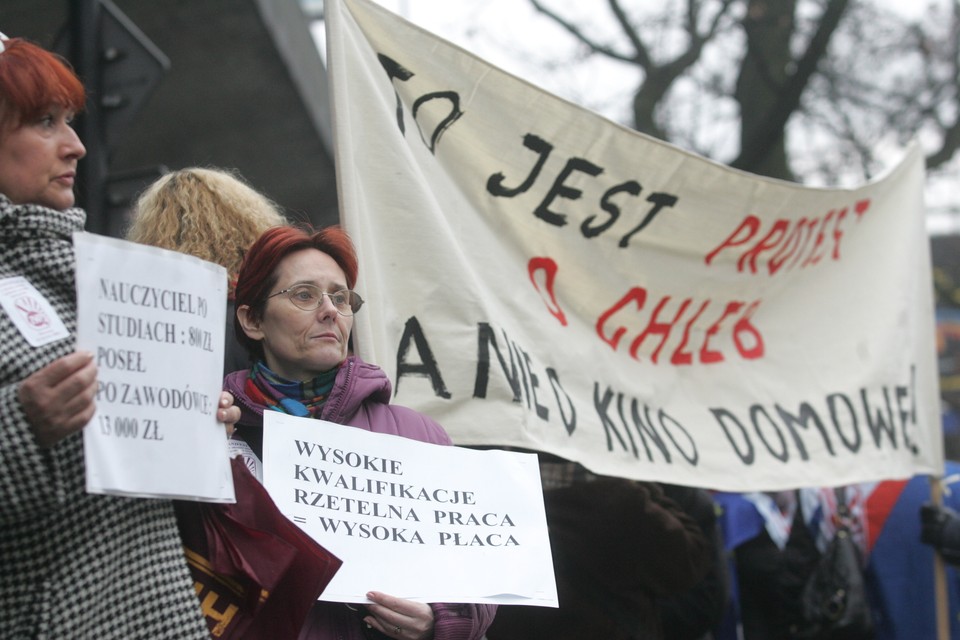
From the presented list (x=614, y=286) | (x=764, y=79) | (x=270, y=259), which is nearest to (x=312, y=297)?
(x=270, y=259)

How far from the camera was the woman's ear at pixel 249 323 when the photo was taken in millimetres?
2439

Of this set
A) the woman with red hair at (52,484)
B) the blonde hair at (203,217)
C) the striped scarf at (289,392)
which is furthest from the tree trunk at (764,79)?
the woman with red hair at (52,484)

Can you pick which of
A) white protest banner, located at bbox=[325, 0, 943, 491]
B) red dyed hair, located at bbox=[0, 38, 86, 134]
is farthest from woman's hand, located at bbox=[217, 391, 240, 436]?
white protest banner, located at bbox=[325, 0, 943, 491]

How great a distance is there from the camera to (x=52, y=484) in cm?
169

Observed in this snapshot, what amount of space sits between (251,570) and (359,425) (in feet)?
1.55

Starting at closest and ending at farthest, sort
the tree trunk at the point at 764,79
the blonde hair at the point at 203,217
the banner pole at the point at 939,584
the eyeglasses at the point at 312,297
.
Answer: the eyeglasses at the point at 312,297 → the blonde hair at the point at 203,217 → the banner pole at the point at 939,584 → the tree trunk at the point at 764,79

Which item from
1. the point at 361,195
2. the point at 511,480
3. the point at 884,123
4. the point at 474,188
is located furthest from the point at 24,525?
the point at 884,123

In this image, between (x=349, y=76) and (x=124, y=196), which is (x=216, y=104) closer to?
(x=124, y=196)

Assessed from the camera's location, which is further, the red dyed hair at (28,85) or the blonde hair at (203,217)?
the blonde hair at (203,217)

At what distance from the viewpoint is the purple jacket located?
2160 mm

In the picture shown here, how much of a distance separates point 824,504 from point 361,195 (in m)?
2.67

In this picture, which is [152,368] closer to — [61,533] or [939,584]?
[61,533]

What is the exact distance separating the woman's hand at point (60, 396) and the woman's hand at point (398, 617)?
634 mm

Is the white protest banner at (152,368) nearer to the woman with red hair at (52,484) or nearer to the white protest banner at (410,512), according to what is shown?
the woman with red hair at (52,484)
